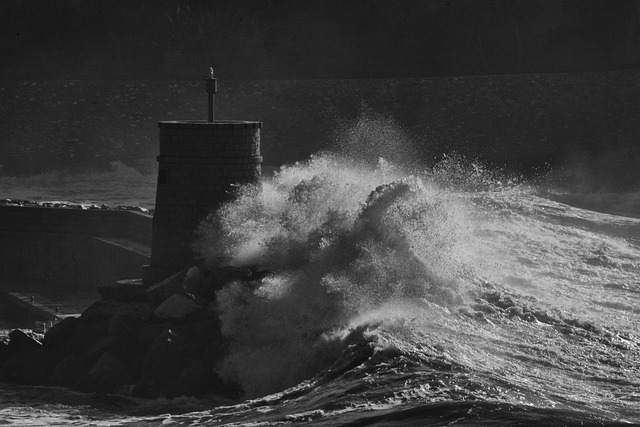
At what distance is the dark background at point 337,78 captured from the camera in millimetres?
36781

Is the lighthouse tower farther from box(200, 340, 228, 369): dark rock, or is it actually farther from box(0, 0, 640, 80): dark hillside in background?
box(0, 0, 640, 80): dark hillside in background

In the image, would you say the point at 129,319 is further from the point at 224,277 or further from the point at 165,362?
the point at 165,362

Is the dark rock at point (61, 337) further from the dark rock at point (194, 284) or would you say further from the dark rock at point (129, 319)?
the dark rock at point (194, 284)

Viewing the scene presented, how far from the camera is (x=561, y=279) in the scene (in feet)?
61.9

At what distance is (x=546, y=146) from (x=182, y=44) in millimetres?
10436

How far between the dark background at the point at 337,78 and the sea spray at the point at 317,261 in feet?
61.2

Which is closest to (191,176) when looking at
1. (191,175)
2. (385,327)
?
(191,175)

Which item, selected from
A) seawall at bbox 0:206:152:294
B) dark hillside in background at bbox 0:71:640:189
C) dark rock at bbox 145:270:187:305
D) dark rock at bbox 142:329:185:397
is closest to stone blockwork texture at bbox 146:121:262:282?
dark rock at bbox 145:270:187:305

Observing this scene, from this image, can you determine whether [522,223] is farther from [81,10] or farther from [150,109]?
[81,10]

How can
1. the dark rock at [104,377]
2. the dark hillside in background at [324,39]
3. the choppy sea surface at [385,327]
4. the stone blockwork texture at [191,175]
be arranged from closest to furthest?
the choppy sea surface at [385,327] < the dark rock at [104,377] < the stone blockwork texture at [191,175] < the dark hillside in background at [324,39]

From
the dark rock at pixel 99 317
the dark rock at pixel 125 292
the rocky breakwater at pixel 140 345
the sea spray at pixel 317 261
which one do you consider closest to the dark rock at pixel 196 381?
the rocky breakwater at pixel 140 345

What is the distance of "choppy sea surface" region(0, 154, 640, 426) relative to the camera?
1189cm

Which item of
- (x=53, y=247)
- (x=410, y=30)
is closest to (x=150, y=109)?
(x=410, y=30)

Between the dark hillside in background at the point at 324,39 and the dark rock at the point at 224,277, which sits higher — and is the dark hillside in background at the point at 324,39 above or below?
above
